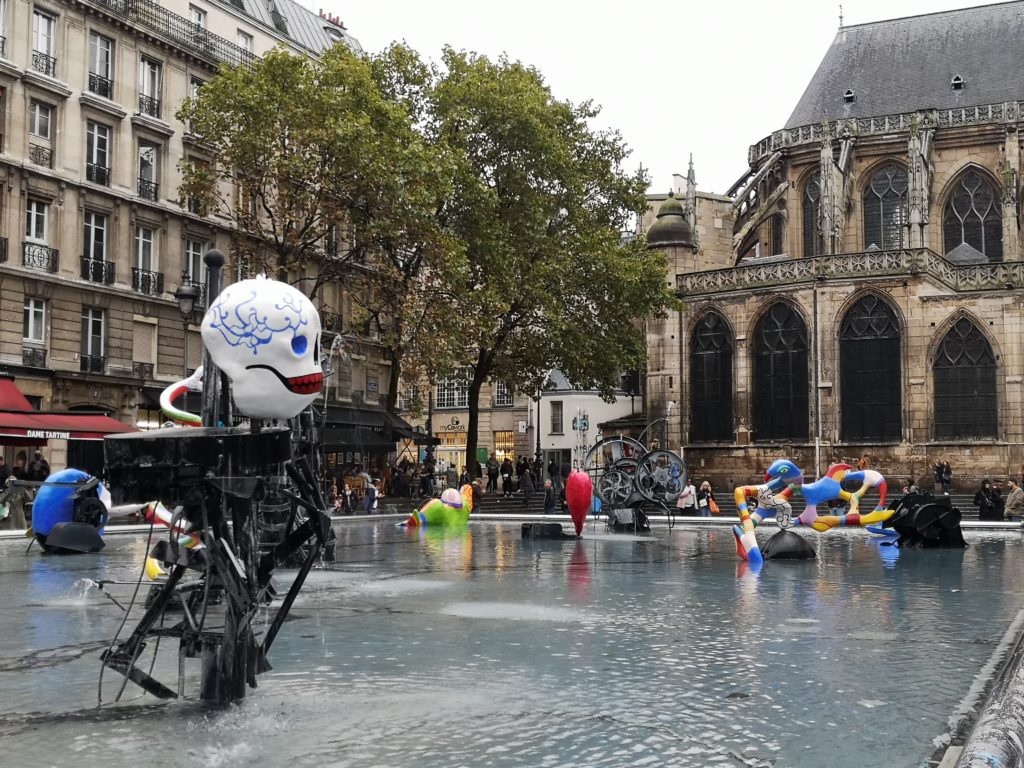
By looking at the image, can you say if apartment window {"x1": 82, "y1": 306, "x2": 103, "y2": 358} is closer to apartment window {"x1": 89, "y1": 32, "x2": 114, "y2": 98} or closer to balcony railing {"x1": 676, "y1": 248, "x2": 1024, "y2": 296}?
apartment window {"x1": 89, "y1": 32, "x2": 114, "y2": 98}

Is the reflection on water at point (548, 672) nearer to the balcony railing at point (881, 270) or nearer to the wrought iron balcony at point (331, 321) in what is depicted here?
the balcony railing at point (881, 270)

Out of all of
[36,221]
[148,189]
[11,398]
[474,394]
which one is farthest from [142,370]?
[474,394]

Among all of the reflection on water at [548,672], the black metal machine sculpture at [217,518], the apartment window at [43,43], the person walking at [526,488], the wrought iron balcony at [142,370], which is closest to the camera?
the reflection on water at [548,672]

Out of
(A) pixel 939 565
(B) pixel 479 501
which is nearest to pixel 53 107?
(B) pixel 479 501

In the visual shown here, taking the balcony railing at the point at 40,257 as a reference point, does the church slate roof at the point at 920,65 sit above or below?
above

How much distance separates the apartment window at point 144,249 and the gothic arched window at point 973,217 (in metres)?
31.7

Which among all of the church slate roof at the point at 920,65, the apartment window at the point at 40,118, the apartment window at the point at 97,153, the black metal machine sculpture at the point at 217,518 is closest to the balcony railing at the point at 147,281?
the apartment window at the point at 97,153

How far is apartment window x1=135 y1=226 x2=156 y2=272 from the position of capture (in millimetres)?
35406

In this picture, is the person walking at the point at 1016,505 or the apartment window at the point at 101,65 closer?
the person walking at the point at 1016,505

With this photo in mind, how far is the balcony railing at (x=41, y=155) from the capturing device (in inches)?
1249

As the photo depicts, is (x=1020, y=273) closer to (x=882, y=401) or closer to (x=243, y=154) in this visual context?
(x=882, y=401)

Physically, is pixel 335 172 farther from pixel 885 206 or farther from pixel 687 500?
pixel 885 206

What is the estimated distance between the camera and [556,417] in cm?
6141

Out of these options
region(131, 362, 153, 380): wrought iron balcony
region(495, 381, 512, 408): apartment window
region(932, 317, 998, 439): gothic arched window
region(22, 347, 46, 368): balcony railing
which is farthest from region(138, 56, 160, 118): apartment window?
region(495, 381, 512, 408): apartment window
